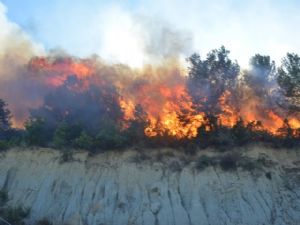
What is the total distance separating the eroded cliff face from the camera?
39.2 m

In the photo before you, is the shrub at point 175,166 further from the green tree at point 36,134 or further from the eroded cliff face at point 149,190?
the green tree at point 36,134

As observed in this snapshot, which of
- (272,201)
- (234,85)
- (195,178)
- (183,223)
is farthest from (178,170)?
(234,85)

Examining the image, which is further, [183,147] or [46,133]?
[46,133]

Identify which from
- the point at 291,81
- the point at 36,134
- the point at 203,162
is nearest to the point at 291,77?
the point at 291,81

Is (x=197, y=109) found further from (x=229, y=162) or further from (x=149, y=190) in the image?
(x=149, y=190)

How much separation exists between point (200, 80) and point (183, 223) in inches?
666

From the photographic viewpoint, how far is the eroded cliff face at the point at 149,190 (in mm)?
39188

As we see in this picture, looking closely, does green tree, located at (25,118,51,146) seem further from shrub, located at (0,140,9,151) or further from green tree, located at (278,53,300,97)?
green tree, located at (278,53,300,97)

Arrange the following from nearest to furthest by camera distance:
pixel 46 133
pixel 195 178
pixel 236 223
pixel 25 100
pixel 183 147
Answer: pixel 236 223
pixel 195 178
pixel 183 147
pixel 46 133
pixel 25 100

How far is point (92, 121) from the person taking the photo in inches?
1932

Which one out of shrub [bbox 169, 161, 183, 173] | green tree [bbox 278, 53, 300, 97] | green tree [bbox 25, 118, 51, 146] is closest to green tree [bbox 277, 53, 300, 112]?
green tree [bbox 278, 53, 300, 97]

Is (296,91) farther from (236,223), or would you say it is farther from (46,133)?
(46,133)

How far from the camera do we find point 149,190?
4181cm

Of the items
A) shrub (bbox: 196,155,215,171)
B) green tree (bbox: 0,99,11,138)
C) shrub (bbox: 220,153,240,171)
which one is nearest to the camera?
shrub (bbox: 220,153,240,171)
